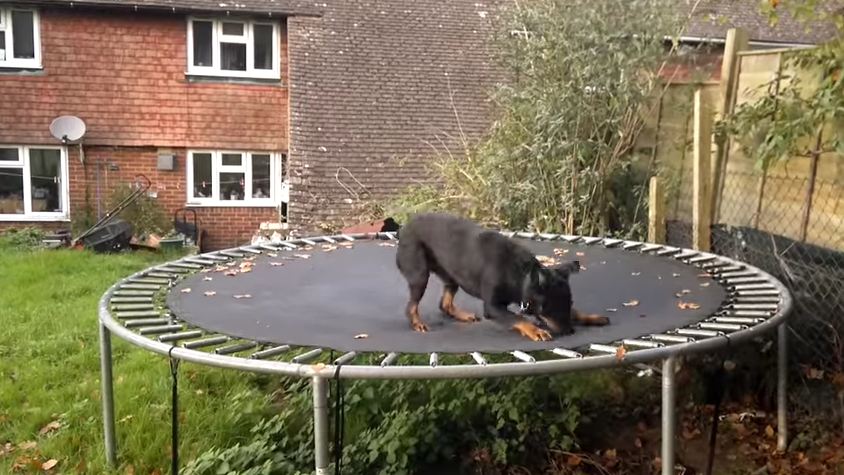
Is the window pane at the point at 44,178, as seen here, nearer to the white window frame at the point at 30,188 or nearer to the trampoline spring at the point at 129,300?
the white window frame at the point at 30,188

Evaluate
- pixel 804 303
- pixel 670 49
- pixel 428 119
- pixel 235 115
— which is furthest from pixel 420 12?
pixel 804 303

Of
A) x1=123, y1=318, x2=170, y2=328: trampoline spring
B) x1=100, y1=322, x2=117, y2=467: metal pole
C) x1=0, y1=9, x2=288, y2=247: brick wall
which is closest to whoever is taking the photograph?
x1=123, y1=318, x2=170, y2=328: trampoline spring

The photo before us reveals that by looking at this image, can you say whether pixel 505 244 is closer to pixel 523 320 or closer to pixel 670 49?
pixel 523 320

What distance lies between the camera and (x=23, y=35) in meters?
11.5

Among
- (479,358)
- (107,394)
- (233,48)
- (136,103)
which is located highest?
(233,48)

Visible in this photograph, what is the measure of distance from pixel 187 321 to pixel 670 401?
5.52 ft

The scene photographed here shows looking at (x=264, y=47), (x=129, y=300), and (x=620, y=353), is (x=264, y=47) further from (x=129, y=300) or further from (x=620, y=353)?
(x=620, y=353)

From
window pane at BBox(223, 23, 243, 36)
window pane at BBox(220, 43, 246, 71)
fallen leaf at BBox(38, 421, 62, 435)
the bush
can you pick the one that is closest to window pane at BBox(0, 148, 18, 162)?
window pane at BBox(220, 43, 246, 71)

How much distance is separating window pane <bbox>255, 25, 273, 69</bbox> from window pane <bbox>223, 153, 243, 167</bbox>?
1.39 m

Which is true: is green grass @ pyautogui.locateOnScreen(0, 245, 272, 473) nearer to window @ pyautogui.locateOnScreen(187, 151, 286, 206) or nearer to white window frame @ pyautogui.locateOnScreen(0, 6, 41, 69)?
window @ pyautogui.locateOnScreen(187, 151, 286, 206)

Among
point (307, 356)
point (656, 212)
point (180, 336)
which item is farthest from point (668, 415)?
point (656, 212)

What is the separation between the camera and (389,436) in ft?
11.4

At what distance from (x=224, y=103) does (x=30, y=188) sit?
10.2 ft

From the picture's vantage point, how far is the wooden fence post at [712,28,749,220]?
169 inches
